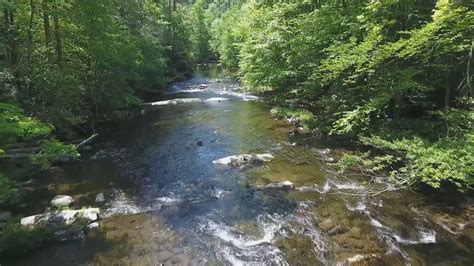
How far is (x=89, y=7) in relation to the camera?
63.4 ft

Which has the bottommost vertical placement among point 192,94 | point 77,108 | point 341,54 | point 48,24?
point 192,94

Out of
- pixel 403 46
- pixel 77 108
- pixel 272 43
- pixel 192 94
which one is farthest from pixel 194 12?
pixel 403 46

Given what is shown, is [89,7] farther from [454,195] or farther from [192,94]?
[454,195]

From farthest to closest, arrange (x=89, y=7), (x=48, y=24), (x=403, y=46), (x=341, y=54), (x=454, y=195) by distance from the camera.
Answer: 1. (x=89, y=7)
2. (x=48, y=24)
3. (x=341, y=54)
4. (x=403, y=46)
5. (x=454, y=195)

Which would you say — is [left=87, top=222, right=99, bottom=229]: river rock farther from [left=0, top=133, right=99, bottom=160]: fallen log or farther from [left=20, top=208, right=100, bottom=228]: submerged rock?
[left=0, top=133, right=99, bottom=160]: fallen log

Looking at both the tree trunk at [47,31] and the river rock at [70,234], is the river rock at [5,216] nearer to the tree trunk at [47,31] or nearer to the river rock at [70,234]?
the river rock at [70,234]

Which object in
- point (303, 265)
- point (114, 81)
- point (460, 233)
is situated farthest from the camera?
point (114, 81)

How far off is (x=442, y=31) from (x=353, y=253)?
25.9ft

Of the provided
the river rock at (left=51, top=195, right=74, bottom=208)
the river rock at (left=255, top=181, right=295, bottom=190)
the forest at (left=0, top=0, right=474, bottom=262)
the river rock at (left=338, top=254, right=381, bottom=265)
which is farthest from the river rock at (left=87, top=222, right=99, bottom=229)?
the river rock at (left=338, top=254, right=381, bottom=265)

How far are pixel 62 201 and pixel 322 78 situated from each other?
1244 cm

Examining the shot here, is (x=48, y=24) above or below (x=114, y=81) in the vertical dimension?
above

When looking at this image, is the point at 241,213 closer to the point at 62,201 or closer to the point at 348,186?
the point at 348,186

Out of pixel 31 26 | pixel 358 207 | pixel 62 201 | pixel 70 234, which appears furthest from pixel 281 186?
pixel 31 26

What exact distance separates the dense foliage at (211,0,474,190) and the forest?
0.06 m
